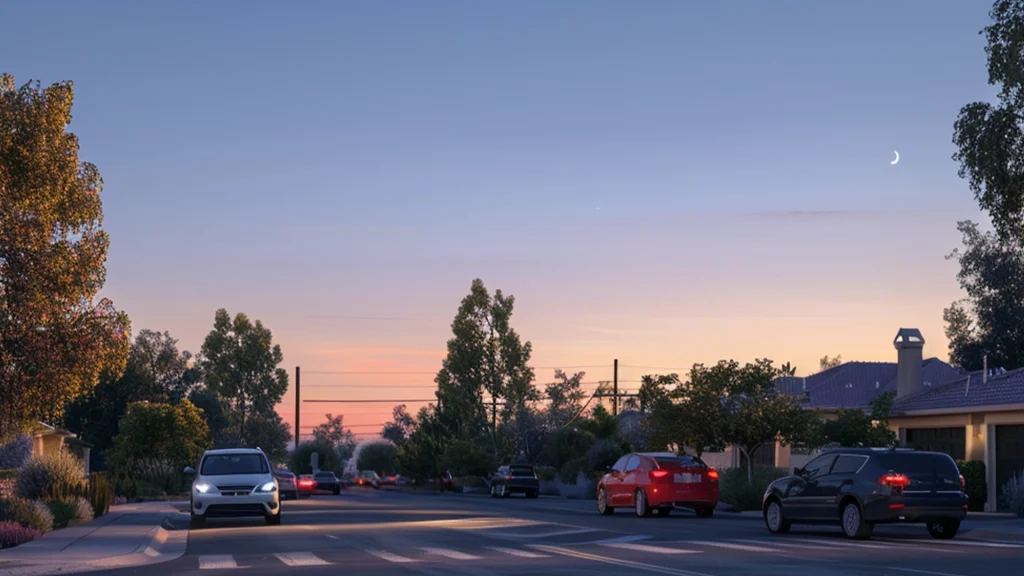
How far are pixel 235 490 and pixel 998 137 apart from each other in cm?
1718

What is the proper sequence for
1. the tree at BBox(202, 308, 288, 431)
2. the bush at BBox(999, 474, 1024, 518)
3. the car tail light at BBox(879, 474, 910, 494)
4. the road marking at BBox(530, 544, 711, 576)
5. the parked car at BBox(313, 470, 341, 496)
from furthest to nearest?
the tree at BBox(202, 308, 288, 431) → the parked car at BBox(313, 470, 341, 496) → the bush at BBox(999, 474, 1024, 518) → the car tail light at BBox(879, 474, 910, 494) → the road marking at BBox(530, 544, 711, 576)

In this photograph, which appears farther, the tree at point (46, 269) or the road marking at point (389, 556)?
the tree at point (46, 269)

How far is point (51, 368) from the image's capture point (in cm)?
2314

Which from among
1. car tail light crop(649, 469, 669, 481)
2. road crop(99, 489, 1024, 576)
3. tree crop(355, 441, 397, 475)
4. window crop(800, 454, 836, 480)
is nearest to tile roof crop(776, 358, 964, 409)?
car tail light crop(649, 469, 669, 481)

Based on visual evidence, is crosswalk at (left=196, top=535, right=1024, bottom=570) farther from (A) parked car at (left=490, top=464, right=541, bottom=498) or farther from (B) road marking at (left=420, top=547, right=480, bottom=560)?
(A) parked car at (left=490, top=464, right=541, bottom=498)

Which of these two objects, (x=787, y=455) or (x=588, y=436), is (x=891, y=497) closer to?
(x=787, y=455)

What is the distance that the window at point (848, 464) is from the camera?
74.9 feet

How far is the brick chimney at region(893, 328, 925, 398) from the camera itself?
4334 cm

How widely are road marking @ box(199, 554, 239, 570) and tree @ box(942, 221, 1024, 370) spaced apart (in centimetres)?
5879

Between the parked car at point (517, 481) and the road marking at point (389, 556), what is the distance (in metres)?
33.4

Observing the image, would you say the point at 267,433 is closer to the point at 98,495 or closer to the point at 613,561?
the point at 98,495

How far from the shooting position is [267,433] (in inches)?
3396

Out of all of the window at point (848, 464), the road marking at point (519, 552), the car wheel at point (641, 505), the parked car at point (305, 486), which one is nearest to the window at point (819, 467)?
the window at point (848, 464)

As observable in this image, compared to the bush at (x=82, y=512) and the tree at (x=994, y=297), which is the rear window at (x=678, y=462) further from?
the tree at (x=994, y=297)
